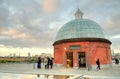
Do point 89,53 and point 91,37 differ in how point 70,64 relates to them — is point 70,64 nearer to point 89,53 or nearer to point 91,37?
point 89,53

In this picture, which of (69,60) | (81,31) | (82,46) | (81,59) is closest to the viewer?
(82,46)

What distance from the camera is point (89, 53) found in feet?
88.5

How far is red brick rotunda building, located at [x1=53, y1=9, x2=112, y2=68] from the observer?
27.3 metres

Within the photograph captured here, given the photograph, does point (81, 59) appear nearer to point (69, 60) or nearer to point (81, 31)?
point (69, 60)

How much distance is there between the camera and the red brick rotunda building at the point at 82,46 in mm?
27297

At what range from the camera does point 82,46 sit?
89.8 feet

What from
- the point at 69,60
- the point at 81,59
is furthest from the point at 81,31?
the point at 69,60

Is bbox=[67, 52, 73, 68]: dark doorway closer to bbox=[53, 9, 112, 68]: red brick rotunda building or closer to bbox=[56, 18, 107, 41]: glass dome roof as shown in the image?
bbox=[53, 9, 112, 68]: red brick rotunda building

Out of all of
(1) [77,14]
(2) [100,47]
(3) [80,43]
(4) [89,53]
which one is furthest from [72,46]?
(1) [77,14]

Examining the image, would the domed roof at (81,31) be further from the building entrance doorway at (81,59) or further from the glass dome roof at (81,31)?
the building entrance doorway at (81,59)

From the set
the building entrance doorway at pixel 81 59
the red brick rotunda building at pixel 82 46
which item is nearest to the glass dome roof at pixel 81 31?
the red brick rotunda building at pixel 82 46

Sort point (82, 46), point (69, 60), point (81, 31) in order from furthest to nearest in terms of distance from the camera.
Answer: point (81, 31)
point (69, 60)
point (82, 46)

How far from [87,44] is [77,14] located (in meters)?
11.0

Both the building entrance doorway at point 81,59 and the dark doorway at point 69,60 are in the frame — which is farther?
the dark doorway at point 69,60
